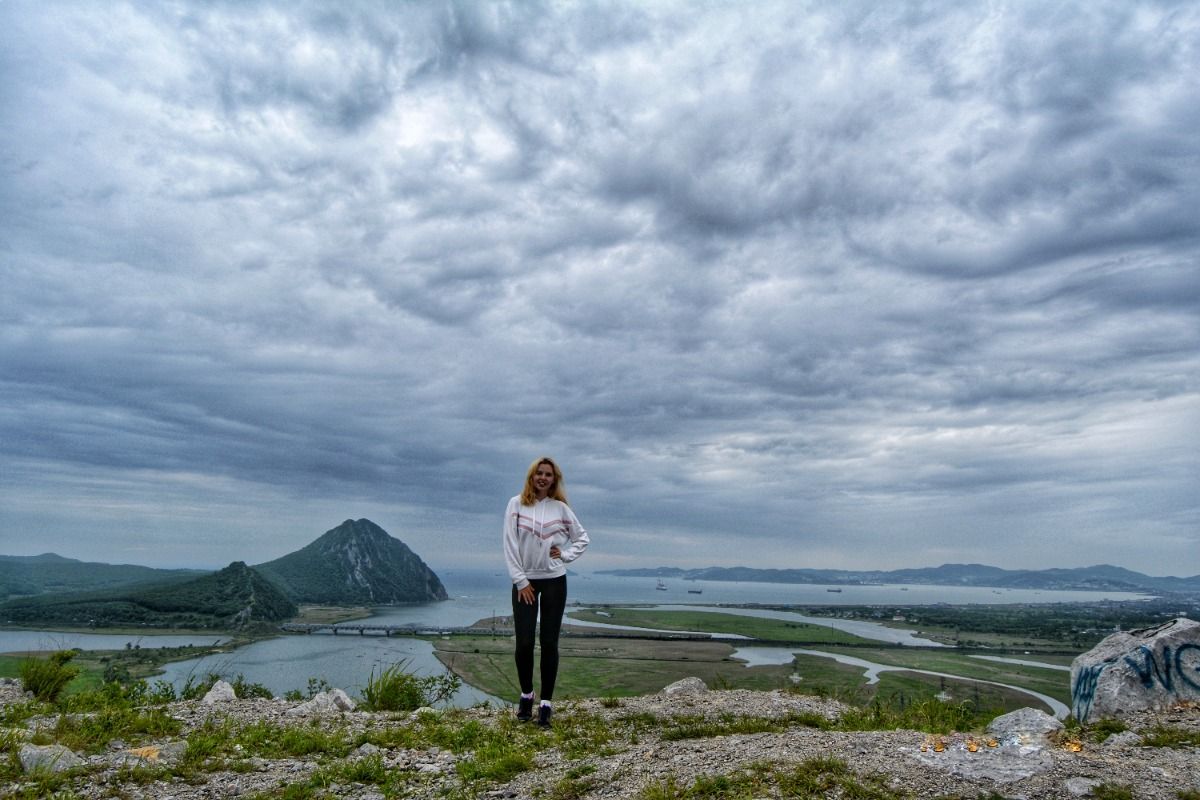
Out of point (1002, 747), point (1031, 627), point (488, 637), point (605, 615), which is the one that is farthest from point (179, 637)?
point (1031, 627)

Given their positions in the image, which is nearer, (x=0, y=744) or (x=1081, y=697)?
(x=0, y=744)

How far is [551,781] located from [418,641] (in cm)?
5781

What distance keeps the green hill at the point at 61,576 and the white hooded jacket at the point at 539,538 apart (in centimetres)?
10250

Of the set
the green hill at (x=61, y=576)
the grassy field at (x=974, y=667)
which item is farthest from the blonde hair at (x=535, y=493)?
the green hill at (x=61, y=576)

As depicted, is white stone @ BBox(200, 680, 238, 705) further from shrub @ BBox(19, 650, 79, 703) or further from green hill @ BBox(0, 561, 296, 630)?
green hill @ BBox(0, 561, 296, 630)

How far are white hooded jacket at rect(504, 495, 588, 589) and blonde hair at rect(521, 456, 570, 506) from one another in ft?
0.21

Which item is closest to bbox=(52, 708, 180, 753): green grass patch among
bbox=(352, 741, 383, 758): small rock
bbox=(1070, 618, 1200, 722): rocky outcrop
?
bbox=(352, 741, 383, 758): small rock

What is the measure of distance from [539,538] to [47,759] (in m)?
4.76

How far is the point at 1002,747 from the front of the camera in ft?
18.2

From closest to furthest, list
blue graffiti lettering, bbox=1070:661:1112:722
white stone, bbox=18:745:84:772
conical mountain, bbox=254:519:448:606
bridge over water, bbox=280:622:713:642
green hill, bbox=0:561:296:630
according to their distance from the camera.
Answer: white stone, bbox=18:745:84:772 < blue graffiti lettering, bbox=1070:661:1112:722 < bridge over water, bbox=280:622:713:642 < green hill, bbox=0:561:296:630 < conical mountain, bbox=254:519:448:606

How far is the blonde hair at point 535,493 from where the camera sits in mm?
7543

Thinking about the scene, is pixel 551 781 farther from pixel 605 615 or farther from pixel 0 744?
pixel 605 615

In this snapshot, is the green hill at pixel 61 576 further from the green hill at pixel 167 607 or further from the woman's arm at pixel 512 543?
the woman's arm at pixel 512 543

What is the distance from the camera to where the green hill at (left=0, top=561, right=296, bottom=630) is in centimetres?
5953
